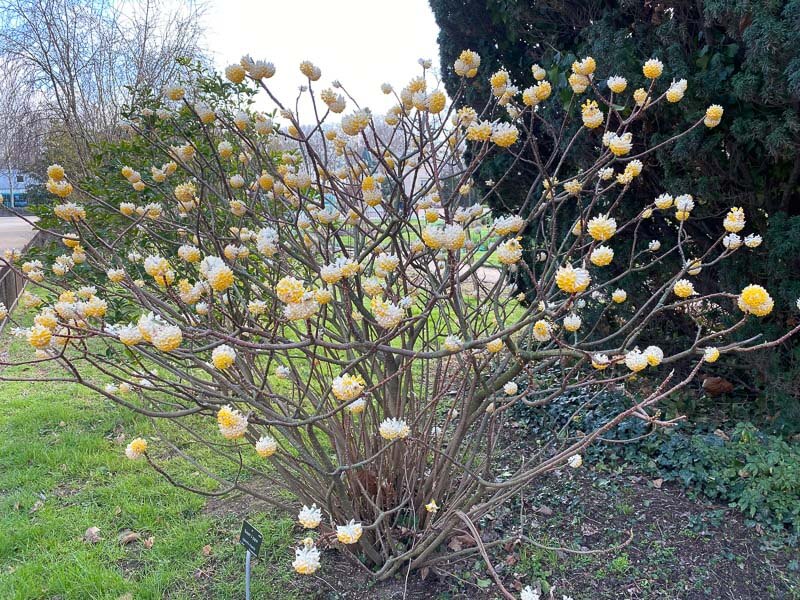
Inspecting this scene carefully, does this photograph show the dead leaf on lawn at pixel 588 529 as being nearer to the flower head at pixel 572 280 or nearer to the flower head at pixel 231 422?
the flower head at pixel 572 280

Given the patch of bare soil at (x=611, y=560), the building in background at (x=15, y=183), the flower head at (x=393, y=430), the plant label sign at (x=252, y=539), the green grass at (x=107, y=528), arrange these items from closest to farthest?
the flower head at (x=393, y=430), the plant label sign at (x=252, y=539), the patch of bare soil at (x=611, y=560), the green grass at (x=107, y=528), the building in background at (x=15, y=183)

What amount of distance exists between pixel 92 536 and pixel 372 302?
2091 millimetres

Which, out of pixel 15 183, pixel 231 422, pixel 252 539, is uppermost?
pixel 15 183

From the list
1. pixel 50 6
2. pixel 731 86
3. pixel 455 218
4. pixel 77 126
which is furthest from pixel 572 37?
pixel 50 6

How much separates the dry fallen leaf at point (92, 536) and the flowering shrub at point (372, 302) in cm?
61

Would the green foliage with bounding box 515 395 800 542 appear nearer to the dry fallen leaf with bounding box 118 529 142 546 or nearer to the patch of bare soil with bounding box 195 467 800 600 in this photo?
the patch of bare soil with bounding box 195 467 800 600

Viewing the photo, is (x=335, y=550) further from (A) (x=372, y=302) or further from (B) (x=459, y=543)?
(A) (x=372, y=302)

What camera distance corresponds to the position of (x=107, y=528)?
248 cm

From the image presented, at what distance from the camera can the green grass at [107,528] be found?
6.85 feet

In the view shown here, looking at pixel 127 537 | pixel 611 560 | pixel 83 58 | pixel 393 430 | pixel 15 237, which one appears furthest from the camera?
pixel 15 237

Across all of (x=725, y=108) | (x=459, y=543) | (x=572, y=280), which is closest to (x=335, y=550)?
(x=459, y=543)

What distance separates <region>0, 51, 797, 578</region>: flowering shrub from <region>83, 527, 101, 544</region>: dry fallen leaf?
2.02ft

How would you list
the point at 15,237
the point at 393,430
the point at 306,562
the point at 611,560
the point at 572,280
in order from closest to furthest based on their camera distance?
1. the point at 572,280
2. the point at 306,562
3. the point at 393,430
4. the point at 611,560
5. the point at 15,237

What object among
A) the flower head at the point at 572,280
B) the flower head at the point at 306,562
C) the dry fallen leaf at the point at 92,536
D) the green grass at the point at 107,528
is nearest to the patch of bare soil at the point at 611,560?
the green grass at the point at 107,528
